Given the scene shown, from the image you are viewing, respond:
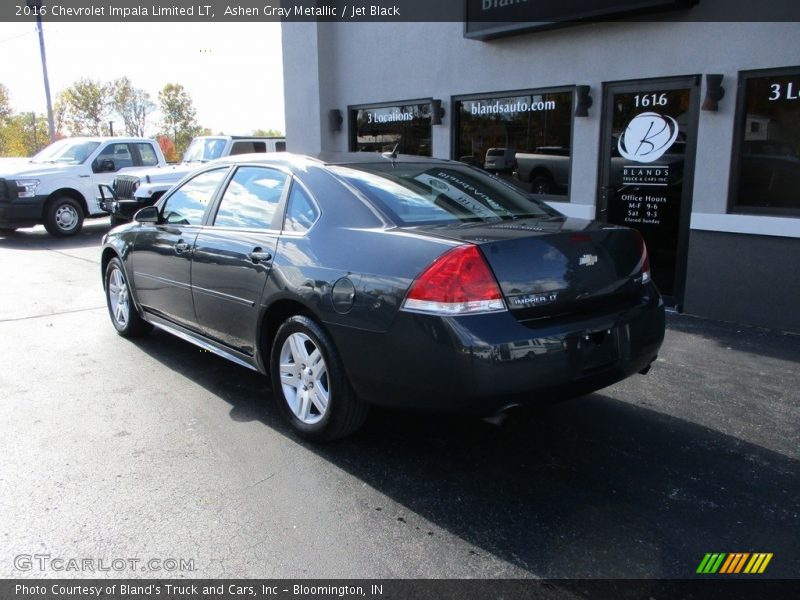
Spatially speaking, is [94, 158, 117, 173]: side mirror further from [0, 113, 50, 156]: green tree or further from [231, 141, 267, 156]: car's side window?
[0, 113, 50, 156]: green tree

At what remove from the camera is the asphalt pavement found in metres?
2.85

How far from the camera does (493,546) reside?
290 centimetres

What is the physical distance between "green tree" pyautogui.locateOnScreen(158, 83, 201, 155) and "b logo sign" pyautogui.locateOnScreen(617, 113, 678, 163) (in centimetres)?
5913

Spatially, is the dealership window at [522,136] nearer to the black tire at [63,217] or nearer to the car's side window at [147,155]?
the car's side window at [147,155]

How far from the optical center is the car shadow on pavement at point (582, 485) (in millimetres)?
2875

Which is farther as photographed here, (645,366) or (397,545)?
(645,366)

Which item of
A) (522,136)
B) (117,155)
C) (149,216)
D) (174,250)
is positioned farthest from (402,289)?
(117,155)

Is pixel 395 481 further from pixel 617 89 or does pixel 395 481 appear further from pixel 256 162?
pixel 617 89

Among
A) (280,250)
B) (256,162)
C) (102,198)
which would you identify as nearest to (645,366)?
(280,250)

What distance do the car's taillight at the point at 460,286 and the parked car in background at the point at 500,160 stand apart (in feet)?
19.4

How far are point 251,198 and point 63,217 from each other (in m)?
11.1

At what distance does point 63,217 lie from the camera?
45.2 ft

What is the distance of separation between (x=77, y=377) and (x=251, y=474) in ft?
7.51

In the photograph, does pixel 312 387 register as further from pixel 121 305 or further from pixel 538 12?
pixel 538 12
